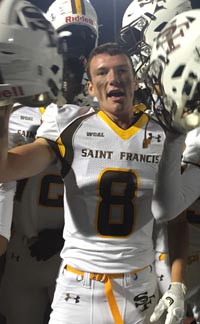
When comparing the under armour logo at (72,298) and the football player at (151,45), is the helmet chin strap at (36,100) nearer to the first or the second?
the football player at (151,45)

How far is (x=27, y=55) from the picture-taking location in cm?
116

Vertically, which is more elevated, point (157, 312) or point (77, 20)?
point (77, 20)

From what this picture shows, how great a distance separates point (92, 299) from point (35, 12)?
0.71 meters

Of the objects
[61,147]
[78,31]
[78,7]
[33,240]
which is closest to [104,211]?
[61,147]

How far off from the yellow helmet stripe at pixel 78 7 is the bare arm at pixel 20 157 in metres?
1.15

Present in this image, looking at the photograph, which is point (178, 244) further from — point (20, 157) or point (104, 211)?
point (20, 157)

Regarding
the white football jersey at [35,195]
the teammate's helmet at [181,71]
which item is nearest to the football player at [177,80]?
the teammate's helmet at [181,71]

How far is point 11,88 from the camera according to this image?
1.12 meters

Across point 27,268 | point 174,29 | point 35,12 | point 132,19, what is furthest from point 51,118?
point 132,19

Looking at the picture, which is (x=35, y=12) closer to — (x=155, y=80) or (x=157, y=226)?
(x=155, y=80)

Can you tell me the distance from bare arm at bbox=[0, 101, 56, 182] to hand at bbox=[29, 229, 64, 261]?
1.22ft

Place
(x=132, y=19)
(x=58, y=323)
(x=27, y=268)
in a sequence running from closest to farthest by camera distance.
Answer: (x=58, y=323)
(x=27, y=268)
(x=132, y=19)

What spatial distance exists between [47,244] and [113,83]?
22.7 inches

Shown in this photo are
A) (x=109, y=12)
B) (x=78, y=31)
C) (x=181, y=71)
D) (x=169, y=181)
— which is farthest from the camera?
(x=109, y=12)
